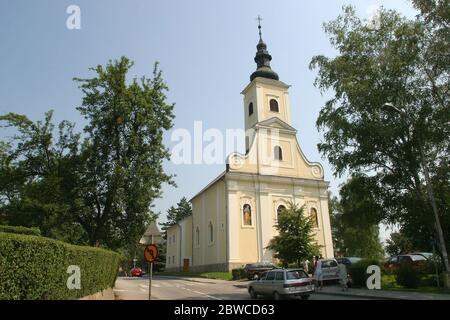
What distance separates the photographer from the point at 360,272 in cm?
2152

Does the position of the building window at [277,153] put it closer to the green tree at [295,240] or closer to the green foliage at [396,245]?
the green tree at [295,240]

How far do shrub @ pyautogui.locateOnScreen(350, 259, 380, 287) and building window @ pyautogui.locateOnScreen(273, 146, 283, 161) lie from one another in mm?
23372

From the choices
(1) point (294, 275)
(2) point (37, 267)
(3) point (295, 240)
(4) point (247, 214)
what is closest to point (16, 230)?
(2) point (37, 267)

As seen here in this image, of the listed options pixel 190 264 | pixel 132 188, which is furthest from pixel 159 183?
pixel 190 264

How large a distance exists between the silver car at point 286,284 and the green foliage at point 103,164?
10714mm

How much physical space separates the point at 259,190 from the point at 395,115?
75.2ft

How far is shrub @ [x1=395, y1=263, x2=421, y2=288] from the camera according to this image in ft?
63.3

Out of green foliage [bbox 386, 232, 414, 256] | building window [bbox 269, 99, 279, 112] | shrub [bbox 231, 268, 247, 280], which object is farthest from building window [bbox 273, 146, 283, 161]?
green foliage [bbox 386, 232, 414, 256]

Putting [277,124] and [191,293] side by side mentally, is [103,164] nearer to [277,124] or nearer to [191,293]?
[191,293]

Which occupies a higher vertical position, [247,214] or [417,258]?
[247,214]

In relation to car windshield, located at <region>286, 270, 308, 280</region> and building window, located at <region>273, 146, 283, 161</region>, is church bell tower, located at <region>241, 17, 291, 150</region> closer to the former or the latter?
building window, located at <region>273, 146, 283, 161</region>

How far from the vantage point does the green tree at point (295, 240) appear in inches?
1134

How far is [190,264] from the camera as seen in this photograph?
5316cm
